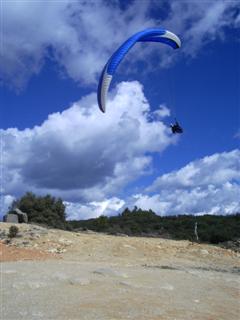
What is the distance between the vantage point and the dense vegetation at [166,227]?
39.6m

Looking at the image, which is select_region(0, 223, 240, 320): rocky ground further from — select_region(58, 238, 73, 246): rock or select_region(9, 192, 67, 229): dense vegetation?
select_region(9, 192, 67, 229): dense vegetation

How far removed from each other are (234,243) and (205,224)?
15588 mm

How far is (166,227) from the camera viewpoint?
4834cm

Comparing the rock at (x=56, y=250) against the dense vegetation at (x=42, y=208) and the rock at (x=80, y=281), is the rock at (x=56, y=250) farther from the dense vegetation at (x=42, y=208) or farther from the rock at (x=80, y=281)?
the dense vegetation at (x=42, y=208)

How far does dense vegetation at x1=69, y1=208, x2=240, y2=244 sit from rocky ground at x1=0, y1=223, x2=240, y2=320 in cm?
887

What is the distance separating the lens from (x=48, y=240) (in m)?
29.1

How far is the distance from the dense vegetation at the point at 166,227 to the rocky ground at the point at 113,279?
8.87 meters

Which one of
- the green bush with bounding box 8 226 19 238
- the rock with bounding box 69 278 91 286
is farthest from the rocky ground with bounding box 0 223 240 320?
the green bush with bounding box 8 226 19 238

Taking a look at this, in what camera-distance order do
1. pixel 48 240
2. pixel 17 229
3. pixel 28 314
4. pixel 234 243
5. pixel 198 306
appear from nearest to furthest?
pixel 28 314 → pixel 198 306 → pixel 48 240 → pixel 17 229 → pixel 234 243

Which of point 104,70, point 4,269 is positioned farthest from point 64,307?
point 104,70

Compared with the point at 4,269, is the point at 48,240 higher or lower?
higher

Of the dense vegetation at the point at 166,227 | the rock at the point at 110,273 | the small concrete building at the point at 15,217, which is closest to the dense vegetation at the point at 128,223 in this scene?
the dense vegetation at the point at 166,227

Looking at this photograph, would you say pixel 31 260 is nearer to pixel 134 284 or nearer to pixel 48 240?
pixel 48 240

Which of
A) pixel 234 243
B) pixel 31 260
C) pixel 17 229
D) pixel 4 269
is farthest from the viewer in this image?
pixel 234 243
